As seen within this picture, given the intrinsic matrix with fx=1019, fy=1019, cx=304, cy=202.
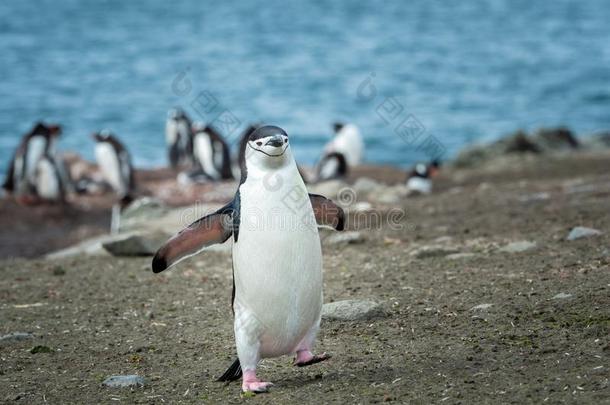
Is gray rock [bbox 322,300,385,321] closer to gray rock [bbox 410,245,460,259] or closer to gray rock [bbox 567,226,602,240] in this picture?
gray rock [bbox 410,245,460,259]

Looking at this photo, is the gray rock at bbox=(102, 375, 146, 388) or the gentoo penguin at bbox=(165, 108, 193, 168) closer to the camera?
the gray rock at bbox=(102, 375, 146, 388)

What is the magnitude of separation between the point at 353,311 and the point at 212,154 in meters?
14.9

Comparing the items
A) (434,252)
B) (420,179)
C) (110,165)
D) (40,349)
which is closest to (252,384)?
(40,349)

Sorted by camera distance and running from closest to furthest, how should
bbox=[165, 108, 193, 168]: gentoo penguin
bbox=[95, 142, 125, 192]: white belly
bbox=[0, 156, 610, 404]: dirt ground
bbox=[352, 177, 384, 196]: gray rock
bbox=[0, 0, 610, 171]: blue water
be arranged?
bbox=[0, 156, 610, 404]: dirt ground → bbox=[352, 177, 384, 196]: gray rock → bbox=[95, 142, 125, 192]: white belly → bbox=[165, 108, 193, 168]: gentoo penguin → bbox=[0, 0, 610, 171]: blue water

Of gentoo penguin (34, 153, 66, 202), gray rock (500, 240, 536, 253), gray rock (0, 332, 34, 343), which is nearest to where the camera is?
gray rock (0, 332, 34, 343)

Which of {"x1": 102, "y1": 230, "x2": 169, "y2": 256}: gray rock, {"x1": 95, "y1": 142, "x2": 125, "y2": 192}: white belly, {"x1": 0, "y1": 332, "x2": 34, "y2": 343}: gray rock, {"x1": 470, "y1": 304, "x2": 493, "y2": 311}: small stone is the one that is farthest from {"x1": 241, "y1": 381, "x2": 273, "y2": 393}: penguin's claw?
{"x1": 95, "y1": 142, "x2": 125, "y2": 192}: white belly

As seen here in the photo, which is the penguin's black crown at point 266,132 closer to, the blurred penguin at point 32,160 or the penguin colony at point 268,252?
the penguin colony at point 268,252

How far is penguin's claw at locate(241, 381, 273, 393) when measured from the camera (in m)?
5.43

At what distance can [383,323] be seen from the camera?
21.7 feet

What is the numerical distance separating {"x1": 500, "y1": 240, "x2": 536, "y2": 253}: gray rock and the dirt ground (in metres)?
0.10

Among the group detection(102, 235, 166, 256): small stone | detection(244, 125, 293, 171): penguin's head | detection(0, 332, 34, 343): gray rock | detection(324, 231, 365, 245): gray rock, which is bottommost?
detection(102, 235, 166, 256): small stone

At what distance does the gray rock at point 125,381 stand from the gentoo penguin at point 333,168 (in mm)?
12601

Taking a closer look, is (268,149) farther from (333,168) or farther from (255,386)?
(333,168)

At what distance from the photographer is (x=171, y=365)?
20.3 ft
